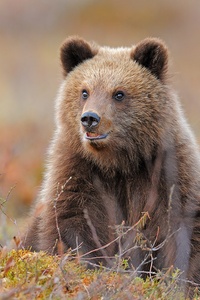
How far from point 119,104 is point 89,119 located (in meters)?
0.59

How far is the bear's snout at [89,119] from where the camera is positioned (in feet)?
25.5

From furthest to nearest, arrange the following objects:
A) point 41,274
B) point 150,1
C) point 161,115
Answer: point 150,1 → point 161,115 → point 41,274

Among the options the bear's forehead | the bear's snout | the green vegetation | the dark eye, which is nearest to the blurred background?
the bear's forehead

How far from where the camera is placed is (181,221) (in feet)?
25.8

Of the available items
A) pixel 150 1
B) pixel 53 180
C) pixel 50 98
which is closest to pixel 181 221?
pixel 53 180

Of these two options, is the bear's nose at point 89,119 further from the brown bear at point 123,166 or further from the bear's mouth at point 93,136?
the bear's mouth at point 93,136

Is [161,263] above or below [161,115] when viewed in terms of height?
below

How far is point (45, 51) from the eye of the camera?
3247cm

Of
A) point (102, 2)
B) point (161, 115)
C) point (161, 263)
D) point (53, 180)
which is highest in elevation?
point (102, 2)

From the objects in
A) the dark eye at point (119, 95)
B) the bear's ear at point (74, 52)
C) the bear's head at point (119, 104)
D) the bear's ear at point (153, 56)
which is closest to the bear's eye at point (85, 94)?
the bear's head at point (119, 104)

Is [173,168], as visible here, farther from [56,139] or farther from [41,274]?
[41,274]

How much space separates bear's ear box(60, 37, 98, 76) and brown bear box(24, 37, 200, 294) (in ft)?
0.06

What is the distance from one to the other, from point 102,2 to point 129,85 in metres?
37.7

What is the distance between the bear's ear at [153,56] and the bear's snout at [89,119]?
1122 mm
